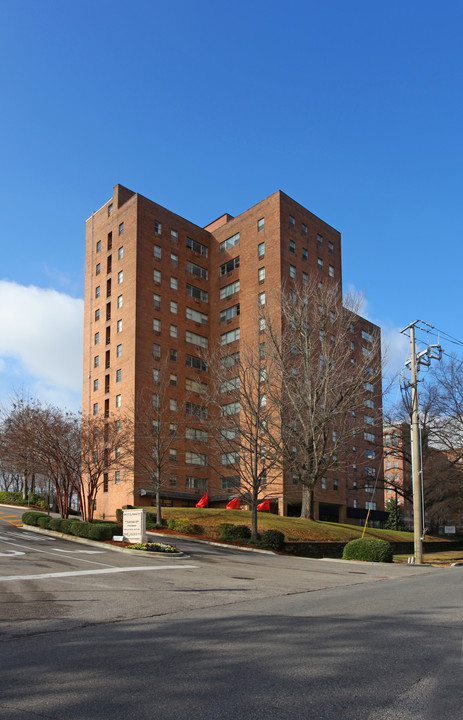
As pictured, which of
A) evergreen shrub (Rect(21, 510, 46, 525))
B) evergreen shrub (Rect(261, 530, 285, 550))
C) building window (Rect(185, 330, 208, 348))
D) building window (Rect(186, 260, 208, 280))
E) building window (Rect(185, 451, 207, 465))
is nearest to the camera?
evergreen shrub (Rect(261, 530, 285, 550))

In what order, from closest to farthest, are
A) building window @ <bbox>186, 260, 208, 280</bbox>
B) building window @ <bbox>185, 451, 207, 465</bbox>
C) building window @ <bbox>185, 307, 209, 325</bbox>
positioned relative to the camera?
building window @ <bbox>185, 451, 207, 465</bbox>, building window @ <bbox>185, 307, 209, 325</bbox>, building window @ <bbox>186, 260, 208, 280</bbox>

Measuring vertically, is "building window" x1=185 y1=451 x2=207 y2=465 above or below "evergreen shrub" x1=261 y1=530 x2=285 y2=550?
above

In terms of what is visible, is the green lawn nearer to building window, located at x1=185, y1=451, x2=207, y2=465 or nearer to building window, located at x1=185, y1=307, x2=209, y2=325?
building window, located at x1=185, y1=451, x2=207, y2=465

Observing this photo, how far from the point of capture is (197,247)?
6362 centimetres

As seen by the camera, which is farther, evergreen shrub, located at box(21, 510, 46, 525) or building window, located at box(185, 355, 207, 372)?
building window, located at box(185, 355, 207, 372)

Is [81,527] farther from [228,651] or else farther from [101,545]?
[228,651]

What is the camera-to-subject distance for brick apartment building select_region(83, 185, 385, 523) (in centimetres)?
5434

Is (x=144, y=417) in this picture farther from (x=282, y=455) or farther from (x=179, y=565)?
(x=179, y=565)

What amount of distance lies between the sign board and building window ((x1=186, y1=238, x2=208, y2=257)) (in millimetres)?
40646

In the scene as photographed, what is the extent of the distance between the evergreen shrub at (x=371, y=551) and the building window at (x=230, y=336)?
34.3 meters

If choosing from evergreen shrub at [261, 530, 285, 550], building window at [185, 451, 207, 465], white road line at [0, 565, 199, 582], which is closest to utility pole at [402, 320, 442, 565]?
evergreen shrub at [261, 530, 285, 550]

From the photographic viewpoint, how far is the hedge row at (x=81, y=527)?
27156 mm

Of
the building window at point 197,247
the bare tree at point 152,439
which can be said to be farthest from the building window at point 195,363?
the building window at point 197,247

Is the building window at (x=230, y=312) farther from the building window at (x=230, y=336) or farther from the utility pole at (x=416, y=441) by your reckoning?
the utility pole at (x=416, y=441)
